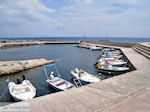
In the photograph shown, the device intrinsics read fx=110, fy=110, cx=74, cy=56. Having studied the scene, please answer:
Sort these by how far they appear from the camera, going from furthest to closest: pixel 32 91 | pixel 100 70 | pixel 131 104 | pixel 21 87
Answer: pixel 100 70 < pixel 21 87 < pixel 32 91 < pixel 131 104

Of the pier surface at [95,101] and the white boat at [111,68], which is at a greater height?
the pier surface at [95,101]

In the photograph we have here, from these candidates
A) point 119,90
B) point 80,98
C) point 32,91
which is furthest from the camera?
point 32,91

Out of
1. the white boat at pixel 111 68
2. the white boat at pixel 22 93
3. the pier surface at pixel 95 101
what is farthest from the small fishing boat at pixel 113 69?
the white boat at pixel 22 93

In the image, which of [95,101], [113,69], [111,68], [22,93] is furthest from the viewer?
[111,68]

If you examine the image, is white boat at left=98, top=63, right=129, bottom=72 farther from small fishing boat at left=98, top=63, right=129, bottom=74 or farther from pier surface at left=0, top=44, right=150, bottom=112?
pier surface at left=0, top=44, right=150, bottom=112

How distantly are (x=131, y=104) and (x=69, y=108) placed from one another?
3050 millimetres

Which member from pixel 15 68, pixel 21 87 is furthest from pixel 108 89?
pixel 15 68

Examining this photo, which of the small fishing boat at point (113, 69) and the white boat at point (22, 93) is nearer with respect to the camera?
the white boat at point (22, 93)

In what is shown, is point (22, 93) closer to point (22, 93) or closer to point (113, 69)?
point (22, 93)

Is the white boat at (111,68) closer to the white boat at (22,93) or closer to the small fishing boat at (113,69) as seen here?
the small fishing boat at (113,69)

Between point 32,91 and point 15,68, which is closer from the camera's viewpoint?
point 32,91

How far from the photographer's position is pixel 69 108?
5.21m

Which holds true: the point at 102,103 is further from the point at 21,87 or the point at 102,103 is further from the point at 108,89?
the point at 21,87

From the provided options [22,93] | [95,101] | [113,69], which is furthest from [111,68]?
[95,101]
